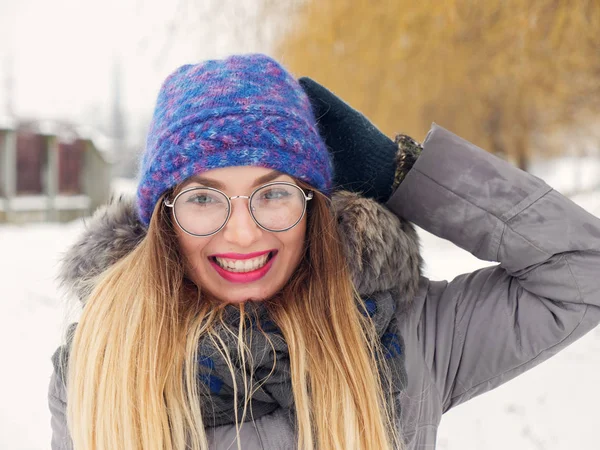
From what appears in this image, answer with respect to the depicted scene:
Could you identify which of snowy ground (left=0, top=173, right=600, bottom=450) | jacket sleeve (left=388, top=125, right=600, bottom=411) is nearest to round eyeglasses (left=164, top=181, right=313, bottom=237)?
jacket sleeve (left=388, top=125, right=600, bottom=411)

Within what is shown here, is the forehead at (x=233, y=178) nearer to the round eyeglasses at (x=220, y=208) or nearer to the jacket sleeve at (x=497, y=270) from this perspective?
the round eyeglasses at (x=220, y=208)

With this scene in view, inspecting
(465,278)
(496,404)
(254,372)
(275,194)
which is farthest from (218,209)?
(496,404)

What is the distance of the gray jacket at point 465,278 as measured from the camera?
4.87 ft

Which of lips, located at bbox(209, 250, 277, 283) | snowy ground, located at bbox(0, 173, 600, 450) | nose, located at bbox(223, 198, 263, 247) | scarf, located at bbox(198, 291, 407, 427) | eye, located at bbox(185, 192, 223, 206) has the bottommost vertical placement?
snowy ground, located at bbox(0, 173, 600, 450)

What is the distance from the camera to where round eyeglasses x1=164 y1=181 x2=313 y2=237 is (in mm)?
1524

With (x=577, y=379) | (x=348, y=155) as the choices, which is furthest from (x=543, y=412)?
(x=348, y=155)

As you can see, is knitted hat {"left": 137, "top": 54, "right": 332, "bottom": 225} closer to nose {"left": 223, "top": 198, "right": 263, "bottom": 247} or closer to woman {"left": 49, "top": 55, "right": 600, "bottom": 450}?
woman {"left": 49, "top": 55, "right": 600, "bottom": 450}

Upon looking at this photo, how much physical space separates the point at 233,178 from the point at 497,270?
89cm

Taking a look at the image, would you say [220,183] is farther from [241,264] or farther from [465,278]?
[465,278]

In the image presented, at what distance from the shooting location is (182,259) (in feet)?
5.51

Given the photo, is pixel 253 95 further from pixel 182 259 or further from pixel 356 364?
pixel 356 364

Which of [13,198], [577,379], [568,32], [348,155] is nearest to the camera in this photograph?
[348,155]

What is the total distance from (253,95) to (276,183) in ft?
0.90

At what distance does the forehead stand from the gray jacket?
1.04ft
